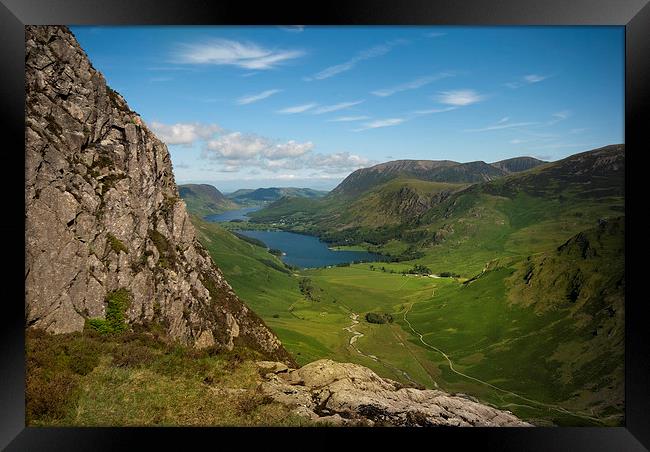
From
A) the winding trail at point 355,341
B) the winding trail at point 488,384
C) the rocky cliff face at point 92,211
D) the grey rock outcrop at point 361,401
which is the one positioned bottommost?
the winding trail at point 355,341

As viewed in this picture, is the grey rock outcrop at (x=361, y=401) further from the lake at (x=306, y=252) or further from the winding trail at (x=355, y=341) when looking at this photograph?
the lake at (x=306, y=252)

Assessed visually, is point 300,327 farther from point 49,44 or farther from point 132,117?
point 49,44

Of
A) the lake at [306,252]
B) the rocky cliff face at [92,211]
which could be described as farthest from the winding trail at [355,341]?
the lake at [306,252]

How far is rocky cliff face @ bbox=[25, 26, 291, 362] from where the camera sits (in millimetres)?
7668

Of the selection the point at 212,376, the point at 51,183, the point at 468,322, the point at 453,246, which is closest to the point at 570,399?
the point at 212,376

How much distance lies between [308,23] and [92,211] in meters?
6.79

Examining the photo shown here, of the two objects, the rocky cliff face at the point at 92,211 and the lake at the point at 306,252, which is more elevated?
the rocky cliff face at the point at 92,211

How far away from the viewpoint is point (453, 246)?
401 ft

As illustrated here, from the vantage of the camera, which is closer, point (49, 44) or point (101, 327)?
point (101, 327)

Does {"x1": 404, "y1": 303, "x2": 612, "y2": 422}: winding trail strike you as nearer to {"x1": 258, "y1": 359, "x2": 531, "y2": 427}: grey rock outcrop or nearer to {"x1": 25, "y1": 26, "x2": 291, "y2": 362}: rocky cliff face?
{"x1": 258, "y1": 359, "x2": 531, "y2": 427}: grey rock outcrop

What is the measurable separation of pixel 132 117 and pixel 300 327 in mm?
36059

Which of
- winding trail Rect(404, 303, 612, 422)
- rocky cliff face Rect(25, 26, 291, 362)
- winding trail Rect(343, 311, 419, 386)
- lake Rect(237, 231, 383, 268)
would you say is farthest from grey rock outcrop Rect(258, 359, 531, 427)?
lake Rect(237, 231, 383, 268)

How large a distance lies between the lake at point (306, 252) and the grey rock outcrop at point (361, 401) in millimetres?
94595

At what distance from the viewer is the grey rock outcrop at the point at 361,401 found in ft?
22.8
